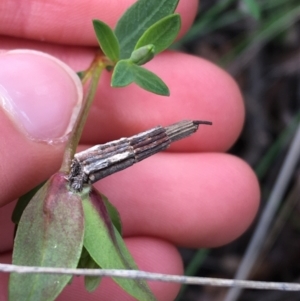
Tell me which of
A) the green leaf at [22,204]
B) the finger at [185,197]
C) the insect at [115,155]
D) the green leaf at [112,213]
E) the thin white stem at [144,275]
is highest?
the insect at [115,155]

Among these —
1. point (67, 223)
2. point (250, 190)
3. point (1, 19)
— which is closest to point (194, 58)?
point (250, 190)

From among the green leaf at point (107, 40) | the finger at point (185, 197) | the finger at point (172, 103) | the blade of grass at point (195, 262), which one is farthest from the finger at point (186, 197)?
the green leaf at point (107, 40)

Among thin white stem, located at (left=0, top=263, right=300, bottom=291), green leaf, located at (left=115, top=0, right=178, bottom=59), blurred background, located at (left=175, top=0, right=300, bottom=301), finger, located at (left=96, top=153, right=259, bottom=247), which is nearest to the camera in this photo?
thin white stem, located at (left=0, top=263, right=300, bottom=291)

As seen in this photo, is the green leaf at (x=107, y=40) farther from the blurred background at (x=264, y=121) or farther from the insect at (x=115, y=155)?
the blurred background at (x=264, y=121)

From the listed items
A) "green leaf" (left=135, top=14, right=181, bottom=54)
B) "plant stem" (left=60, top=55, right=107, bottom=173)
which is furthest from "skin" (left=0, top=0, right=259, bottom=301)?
"green leaf" (left=135, top=14, right=181, bottom=54)

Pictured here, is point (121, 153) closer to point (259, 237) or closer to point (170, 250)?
point (170, 250)

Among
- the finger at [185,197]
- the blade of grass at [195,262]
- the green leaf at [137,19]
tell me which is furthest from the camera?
the blade of grass at [195,262]

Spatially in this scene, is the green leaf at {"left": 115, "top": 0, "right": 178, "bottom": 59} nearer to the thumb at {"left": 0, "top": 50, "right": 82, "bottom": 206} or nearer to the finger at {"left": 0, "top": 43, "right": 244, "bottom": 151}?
the thumb at {"left": 0, "top": 50, "right": 82, "bottom": 206}

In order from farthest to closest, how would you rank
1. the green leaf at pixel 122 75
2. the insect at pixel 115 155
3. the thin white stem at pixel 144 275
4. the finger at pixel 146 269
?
the finger at pixel 146 269, the green leaf at pixel 122 75, the insect at pixel 115 155, the thin white stem at pixel 144 275
